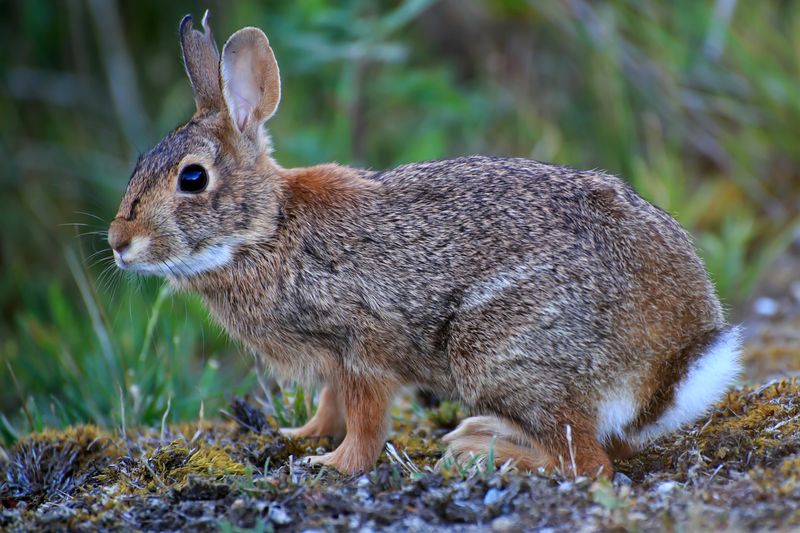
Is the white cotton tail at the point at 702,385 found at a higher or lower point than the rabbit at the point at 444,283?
lower

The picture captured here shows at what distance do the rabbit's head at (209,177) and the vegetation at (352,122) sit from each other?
0.86 metres

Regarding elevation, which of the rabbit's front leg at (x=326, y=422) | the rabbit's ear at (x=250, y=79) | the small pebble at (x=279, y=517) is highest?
the rabbit's ear at (x=250, y=79)

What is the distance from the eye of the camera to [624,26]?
9195 mm

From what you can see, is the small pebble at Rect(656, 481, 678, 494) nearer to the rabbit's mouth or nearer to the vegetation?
the vegetation

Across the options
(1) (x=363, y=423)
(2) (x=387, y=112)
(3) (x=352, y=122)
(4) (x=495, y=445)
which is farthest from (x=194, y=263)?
(2) (x=387, y=112)

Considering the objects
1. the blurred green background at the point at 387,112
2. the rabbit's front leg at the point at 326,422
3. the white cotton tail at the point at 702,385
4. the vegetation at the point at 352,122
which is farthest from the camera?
the blurred green background at the point at 387,112

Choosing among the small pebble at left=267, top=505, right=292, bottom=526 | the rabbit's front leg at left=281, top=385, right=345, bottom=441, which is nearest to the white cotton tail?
the rabbit's front leg at left=281, top=385, right=345, bottom=441

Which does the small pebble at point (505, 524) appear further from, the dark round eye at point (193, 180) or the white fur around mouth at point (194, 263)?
the dark round eye at point (193, 180)

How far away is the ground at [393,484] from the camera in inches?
144

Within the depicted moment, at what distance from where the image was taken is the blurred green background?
7184mm

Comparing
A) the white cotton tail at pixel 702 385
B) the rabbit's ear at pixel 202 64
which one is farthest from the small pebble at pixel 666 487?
the rabbit's ear at pixel 202 64

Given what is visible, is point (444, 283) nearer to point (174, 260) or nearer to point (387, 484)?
point (387, 484)

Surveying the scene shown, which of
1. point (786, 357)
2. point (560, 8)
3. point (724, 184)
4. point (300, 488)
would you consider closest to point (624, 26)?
point (560, 8)

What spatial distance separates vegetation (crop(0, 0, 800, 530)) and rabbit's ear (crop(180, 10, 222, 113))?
125 centimetres
